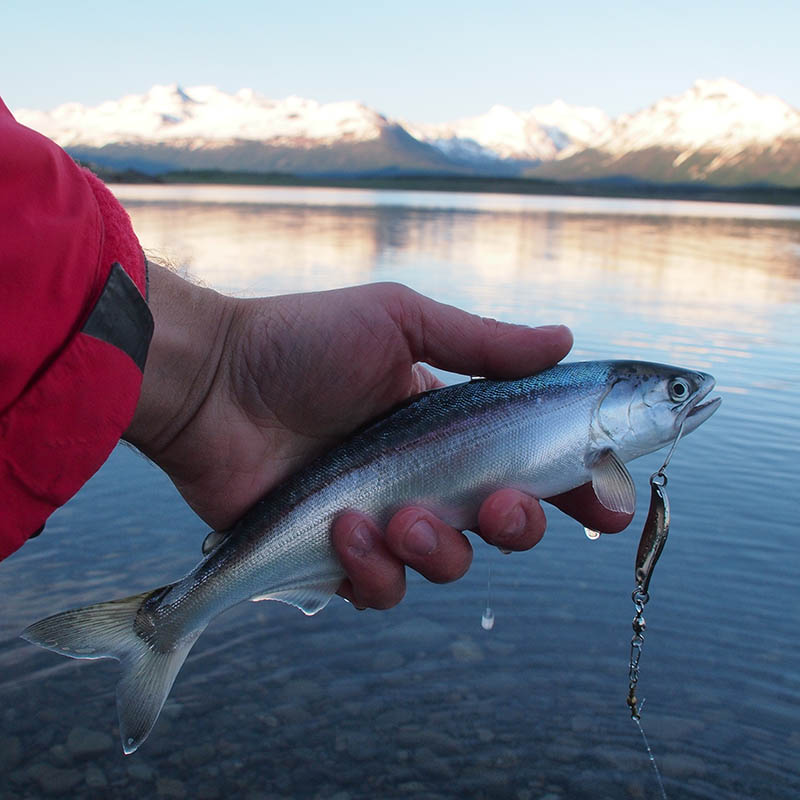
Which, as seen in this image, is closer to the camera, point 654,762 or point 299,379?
point 299,379

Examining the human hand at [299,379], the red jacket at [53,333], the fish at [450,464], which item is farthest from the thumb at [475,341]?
the red jacket at [53,333]

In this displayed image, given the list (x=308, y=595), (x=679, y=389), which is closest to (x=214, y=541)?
(x=308, y=595)

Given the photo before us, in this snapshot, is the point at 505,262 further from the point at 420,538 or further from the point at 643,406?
the point at 420,538

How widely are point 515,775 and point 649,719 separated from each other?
124cm

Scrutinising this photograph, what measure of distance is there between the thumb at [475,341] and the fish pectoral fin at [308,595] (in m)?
1.35

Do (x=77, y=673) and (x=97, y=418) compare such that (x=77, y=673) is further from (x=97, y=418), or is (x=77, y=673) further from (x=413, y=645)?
(x=97, y=418)

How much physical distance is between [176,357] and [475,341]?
5.23ft

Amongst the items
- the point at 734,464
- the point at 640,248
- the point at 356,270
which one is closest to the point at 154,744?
the point at 734,464

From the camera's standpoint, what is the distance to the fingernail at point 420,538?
4270 mm

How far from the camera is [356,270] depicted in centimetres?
2775

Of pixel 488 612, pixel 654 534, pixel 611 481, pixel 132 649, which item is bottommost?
pixel 488 612

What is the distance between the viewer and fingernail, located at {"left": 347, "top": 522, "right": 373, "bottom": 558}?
168 inches

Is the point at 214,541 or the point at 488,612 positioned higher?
the point at 214,541

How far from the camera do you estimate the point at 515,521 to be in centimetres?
431
